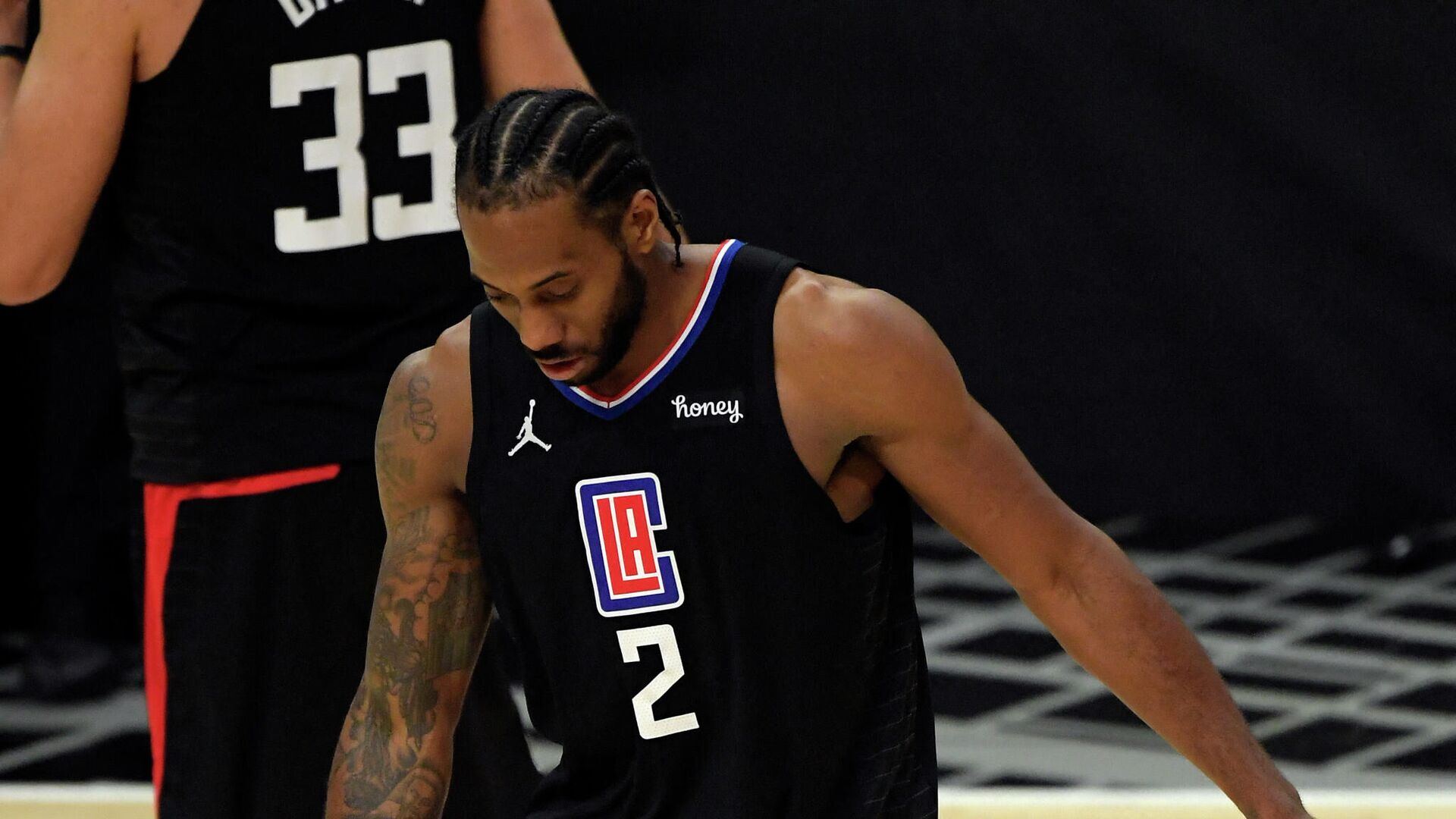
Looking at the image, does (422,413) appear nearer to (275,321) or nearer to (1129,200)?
(275,321)

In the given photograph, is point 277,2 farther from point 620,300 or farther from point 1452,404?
point 1452,404

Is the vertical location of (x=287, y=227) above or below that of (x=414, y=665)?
above

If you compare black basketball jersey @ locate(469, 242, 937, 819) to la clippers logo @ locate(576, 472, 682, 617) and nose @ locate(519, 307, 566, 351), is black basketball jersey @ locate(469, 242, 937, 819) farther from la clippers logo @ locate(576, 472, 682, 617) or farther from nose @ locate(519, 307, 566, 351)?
nose @ locate(519, 307, 566, 351)

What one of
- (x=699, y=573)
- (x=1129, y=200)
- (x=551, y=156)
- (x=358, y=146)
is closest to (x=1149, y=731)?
(x=1129, y=200)

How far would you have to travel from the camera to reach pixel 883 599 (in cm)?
195

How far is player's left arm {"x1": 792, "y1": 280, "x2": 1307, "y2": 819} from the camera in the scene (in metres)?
1.83

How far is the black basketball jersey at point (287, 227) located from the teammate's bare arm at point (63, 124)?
0.25 feet

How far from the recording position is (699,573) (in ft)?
6.16

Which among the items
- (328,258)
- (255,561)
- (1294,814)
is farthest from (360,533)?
(1294,814)

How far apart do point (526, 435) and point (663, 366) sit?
5.5 inches

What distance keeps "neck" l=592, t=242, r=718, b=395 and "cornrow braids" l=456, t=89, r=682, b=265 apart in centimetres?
7

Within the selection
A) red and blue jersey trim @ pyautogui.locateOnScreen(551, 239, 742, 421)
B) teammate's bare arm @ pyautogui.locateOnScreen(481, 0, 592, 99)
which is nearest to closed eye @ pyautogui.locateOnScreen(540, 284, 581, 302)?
red and blue jersey trim @ pyautogui.locateOnScreen(551, 239, 742, 421)

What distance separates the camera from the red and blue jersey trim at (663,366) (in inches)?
Answer: 73.6

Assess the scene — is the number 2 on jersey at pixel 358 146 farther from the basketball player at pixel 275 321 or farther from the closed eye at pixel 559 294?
the closed eye at pixel 559 294
